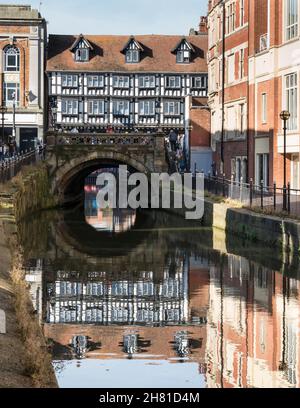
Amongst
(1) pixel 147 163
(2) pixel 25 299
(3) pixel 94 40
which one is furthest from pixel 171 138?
(2) pixel 25 299

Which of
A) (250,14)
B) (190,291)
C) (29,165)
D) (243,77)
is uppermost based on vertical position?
(250,14)

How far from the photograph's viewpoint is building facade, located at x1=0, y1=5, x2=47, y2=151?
3014 inches

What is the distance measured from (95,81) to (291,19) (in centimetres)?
3972

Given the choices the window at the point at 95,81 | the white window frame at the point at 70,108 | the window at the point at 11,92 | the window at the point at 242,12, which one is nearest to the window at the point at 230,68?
the window at the point at 242,12

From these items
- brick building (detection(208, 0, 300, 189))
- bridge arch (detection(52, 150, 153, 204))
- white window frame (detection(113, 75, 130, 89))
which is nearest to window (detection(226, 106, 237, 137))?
brick building (detection(208, 0, 300, 189))

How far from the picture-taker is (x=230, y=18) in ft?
174

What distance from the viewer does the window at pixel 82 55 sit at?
261 ft

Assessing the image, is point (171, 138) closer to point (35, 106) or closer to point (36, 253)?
point (35, 106)

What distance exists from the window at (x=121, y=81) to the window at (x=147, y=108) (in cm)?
227

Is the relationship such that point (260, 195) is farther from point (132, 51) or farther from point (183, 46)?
point (183, 46)

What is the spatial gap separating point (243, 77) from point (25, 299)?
112 feet

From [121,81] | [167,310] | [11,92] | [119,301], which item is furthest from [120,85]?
[167,310]

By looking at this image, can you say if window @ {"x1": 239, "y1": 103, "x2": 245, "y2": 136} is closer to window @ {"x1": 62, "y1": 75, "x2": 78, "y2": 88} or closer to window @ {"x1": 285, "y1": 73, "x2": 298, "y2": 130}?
window @ {"x1": 285, "y1": 73, "x2": 298, "y2": 130}

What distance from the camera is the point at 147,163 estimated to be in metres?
61.2
